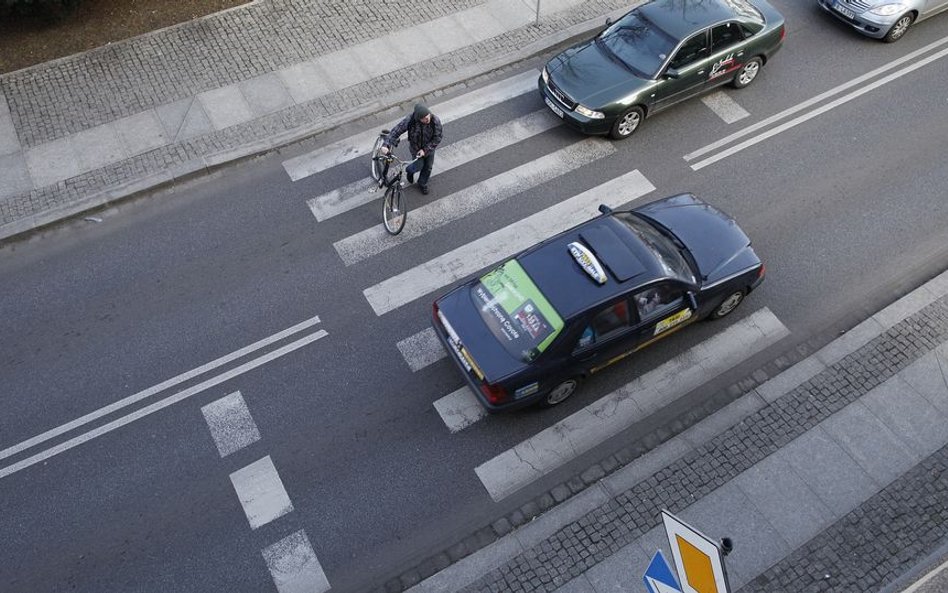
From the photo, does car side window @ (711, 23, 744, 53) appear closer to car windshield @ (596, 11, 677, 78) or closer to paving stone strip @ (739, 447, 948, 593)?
car windshield @ (596, 11, 677, 78)

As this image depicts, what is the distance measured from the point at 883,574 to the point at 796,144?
282 inches

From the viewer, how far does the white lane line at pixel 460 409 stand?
997 centimetres

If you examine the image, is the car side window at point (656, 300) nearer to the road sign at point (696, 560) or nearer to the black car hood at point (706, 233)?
the black car hood at point (706, 233)

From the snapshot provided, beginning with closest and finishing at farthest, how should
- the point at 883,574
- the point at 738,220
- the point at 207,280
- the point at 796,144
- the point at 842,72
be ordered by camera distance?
the point at 883,574, the point at 207,280, the point at 738,220, the point at 796,144, the point at 842,72

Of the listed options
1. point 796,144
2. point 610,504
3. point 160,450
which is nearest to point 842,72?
point 796,144

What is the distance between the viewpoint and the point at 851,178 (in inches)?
502

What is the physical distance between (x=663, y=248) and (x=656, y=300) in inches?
34.7

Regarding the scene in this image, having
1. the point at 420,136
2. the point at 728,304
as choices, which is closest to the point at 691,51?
the point at 728,304

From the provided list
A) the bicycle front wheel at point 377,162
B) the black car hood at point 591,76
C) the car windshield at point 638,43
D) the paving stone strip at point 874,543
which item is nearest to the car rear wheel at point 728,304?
the paving stone strip at point 874,543

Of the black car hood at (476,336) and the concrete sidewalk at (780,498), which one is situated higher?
the black car hood at (476,336)

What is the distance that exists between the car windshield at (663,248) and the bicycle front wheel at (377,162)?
3.55 meters

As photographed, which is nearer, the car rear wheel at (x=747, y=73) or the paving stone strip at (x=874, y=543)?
the paving stone strip at (x=874, y=543)

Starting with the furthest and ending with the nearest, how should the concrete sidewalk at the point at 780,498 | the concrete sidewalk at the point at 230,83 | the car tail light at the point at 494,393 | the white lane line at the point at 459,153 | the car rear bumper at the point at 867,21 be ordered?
the car rear bumper at the point at 867,21 < the concrete sidewalk at the point at 230,83 < the white lane line at the point at 459,153 < the car tail light at the point at 494,393 < the concrete sidewalk at the point at 780,498

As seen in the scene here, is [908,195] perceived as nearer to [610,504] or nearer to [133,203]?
[610,504]
